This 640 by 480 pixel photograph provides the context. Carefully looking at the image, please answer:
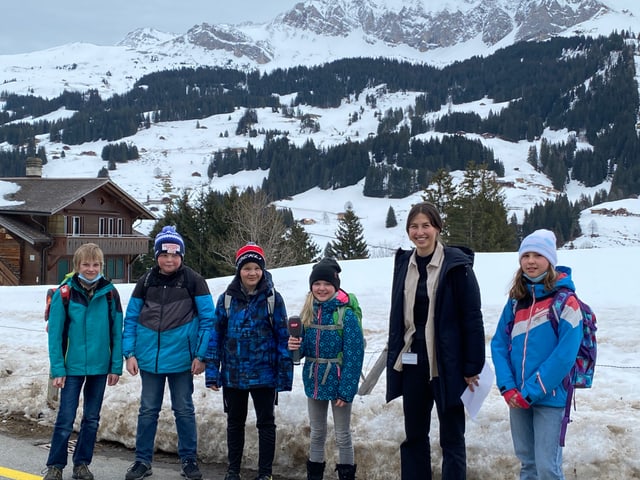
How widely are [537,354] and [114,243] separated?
122 ft

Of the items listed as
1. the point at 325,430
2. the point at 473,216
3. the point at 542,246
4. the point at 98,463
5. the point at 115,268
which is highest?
the point at 473,216

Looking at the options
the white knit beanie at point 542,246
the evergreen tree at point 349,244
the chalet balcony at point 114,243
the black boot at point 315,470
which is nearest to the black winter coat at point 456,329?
the white knit beanie at point 542,246

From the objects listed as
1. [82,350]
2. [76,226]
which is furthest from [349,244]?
[82,350]

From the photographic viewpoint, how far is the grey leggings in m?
4.93

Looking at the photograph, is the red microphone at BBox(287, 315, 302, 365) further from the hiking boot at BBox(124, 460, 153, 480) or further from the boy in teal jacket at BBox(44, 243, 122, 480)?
the hiking boot at BBox(124, 460, 153, 480)

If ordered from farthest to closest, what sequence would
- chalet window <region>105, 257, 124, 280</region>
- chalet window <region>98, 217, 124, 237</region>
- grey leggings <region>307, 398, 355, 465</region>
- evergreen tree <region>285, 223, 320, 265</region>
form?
evergreen tree <region>285, 223, 320, 265</region>, chalet window <region>105, 257, 124, 280</region>, chalet window <region>98, 217, 124, 237</region>, grey leggings <region>307, 398, 355, 465</region>

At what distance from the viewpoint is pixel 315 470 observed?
495 centimetres

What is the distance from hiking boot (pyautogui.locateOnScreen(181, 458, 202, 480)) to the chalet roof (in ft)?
108

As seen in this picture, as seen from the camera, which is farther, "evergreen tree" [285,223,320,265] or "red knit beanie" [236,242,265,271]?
"evergreen tree" [285,223,320,265]

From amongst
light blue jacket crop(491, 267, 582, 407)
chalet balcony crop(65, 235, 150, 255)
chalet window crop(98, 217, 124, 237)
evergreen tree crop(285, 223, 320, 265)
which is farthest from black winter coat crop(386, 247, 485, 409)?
evergreen tree crop(285, 223, 320, 265)

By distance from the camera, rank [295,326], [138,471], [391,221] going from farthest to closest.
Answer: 1. [391,221]
2. [138,471]
3. [295,326]

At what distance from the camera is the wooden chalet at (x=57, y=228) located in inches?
1419

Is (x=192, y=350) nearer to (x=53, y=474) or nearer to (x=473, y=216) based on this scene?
(x=53, y=474)

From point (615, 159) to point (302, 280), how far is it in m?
174
